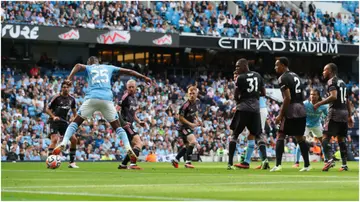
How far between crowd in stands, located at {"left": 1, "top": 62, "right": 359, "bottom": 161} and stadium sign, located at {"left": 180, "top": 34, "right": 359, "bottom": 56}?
1.96 metres

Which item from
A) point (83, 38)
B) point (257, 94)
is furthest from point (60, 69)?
point (257, 94)

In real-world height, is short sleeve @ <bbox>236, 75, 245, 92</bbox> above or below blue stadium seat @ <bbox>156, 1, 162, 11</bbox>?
below

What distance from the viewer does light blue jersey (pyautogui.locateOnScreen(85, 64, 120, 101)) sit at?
55.1 feet

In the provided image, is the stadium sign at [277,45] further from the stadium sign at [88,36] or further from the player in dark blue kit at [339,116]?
the player in dark blue kit at [339,116]

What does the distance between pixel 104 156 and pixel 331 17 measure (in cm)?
2120

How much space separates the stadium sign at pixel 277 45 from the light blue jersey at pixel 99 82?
28.3 meters

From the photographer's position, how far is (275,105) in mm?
43406

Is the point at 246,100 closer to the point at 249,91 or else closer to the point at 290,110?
the point at 249,91

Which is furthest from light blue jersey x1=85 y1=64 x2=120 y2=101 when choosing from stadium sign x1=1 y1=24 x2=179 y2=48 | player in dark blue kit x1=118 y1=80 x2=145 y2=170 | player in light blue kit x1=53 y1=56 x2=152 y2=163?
stadium sign x1=1 y1=24 x2=179 y2=48

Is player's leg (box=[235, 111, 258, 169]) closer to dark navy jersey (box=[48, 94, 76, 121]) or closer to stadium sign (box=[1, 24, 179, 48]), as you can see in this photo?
dark navy jersey (box=[48, 94, 76, 121])

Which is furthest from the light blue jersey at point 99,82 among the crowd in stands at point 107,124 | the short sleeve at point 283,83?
the crowd in stands at point 107,124

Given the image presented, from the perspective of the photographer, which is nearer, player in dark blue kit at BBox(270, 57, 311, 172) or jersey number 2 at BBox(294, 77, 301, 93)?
player in dark blue kit at BBox(270, 57, 311, 172)

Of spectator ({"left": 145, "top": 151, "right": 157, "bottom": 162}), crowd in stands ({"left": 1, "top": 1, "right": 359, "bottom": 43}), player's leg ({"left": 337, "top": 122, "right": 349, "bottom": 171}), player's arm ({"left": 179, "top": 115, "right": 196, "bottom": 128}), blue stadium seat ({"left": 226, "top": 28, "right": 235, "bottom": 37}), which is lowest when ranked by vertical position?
spectator ({"left": 145, "top": 151, "right": 157, "bottom": 162})

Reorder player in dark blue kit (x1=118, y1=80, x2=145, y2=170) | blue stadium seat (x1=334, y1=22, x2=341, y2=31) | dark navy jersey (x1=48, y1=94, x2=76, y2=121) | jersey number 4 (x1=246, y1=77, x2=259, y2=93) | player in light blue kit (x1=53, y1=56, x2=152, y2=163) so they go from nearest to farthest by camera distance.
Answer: player in light blue kit (x1=53, y1=56, x2=152, y2=163)
jersey number 4 (x1=246, y1=77, x2=259, y2=93)
player in dark blue kit (x1=118, y1=80, x2=145, y2=170)
dark navy jersey (x1=48, y1=94, x2=76, y2=121)
blue stadium seat (x1=334, y1=22, x2=341, y2=31)
